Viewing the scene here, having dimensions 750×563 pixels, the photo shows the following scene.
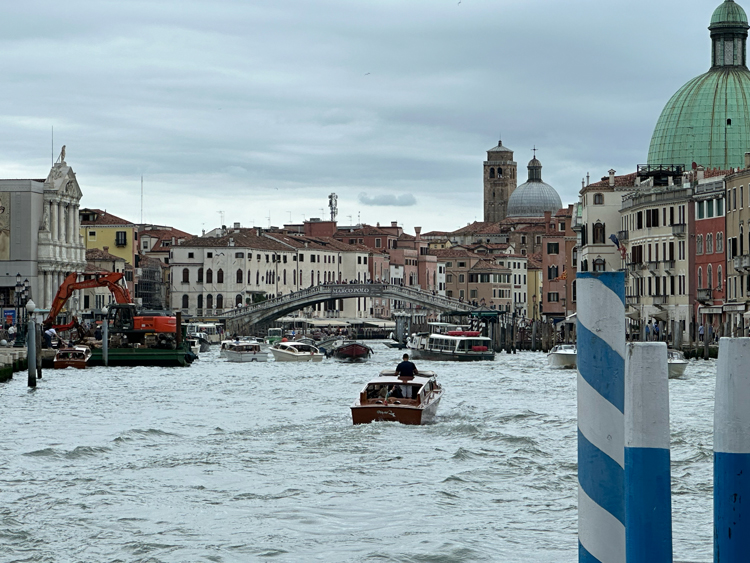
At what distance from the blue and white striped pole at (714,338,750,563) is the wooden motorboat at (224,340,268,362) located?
4414 centimetres

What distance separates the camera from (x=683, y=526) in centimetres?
1155

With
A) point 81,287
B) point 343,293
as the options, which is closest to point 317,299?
point 343,293

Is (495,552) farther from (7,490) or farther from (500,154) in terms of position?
(500,154)

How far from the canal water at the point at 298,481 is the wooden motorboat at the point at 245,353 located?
21118 mm

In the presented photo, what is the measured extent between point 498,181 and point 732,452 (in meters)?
148

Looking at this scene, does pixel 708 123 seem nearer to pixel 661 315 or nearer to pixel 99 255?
pixel 661 315

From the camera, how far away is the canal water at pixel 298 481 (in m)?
11.0

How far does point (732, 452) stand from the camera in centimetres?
414

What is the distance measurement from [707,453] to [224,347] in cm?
3579

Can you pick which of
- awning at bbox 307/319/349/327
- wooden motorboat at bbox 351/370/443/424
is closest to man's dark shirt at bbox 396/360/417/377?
wooden motorboat at bbox 351/370/443/424

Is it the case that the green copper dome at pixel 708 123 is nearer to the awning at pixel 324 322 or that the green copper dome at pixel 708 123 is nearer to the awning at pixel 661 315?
the awning at pixel 661 315

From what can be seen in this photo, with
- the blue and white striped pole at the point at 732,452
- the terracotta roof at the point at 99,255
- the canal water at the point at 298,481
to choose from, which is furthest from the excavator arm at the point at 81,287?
the blue and white striped pole at the point at 732,452

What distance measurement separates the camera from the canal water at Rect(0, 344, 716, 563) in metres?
11.0

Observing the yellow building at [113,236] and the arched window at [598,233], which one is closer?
the arched window at [598,233]
